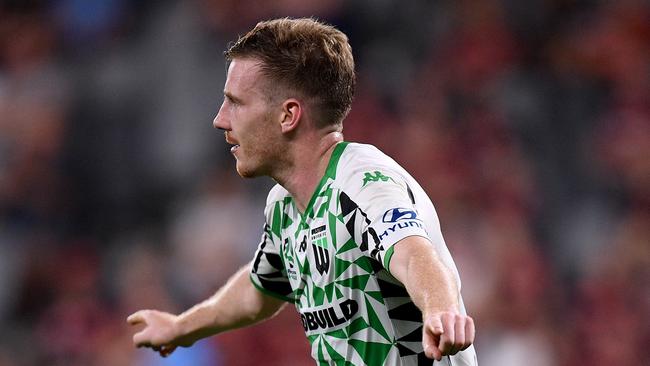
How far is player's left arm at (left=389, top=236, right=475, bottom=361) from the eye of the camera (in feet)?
9.35

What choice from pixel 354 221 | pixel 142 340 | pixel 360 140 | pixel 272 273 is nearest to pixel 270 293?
pixel 272 273

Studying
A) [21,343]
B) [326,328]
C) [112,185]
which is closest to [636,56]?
[112,185]

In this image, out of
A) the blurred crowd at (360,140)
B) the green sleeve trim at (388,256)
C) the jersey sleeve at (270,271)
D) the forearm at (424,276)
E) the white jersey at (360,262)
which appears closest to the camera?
the forearm at (424,276)

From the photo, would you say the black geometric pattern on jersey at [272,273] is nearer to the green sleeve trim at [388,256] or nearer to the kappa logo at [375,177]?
the kappa logo at [375,177]

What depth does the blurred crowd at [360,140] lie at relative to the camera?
7.80 metres

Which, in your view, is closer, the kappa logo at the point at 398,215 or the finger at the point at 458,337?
the finger at the point at 458,337

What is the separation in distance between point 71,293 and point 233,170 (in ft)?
5.11

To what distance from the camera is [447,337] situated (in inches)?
112

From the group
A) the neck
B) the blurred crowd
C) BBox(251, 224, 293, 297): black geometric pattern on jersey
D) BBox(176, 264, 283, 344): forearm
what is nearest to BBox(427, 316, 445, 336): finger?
the neck

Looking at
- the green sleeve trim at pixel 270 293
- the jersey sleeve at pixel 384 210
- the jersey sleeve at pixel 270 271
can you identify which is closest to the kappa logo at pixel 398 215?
the jersey sleeve at pixel 384 210

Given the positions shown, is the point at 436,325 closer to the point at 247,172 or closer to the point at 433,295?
the point at 433,295

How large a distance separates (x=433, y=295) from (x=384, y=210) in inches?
16.7

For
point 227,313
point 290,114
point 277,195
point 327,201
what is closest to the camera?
point 327,201

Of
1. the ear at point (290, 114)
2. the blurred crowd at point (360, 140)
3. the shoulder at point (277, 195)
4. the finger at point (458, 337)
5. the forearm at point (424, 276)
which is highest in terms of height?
the blurred crowd at point (360, 140)
